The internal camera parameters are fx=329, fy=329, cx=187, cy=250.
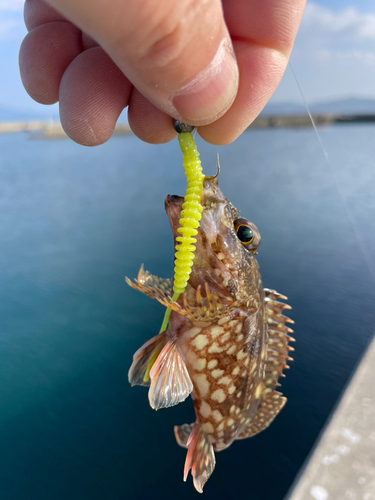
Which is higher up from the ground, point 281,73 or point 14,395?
point 281,73

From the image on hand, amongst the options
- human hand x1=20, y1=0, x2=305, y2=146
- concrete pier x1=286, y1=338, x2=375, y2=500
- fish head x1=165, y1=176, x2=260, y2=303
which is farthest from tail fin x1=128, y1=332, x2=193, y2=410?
concrete pier x1=286, y1=338, x2=375, y2=500

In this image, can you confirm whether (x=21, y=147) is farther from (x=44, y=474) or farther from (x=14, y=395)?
(x=44, y=474)

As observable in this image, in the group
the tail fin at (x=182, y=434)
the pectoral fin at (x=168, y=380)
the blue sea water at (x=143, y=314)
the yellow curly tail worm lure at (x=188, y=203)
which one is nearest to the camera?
the yellow curly tail worm lure at (x=188, y=203)

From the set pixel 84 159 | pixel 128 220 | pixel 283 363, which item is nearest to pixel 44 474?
→ pixel 283 363

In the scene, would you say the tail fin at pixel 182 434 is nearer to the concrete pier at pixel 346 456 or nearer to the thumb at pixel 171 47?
the concrete pier at pixel 346 456

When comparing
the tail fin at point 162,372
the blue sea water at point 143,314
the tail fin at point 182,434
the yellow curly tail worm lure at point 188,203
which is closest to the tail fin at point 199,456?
the tail fin at point 182,434

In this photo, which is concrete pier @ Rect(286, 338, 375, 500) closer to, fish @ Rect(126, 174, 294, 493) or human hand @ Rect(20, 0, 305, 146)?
fish @ Rect(126, 174, 294, 493)

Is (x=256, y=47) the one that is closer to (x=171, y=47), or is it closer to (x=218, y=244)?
(x=171, y=47)
